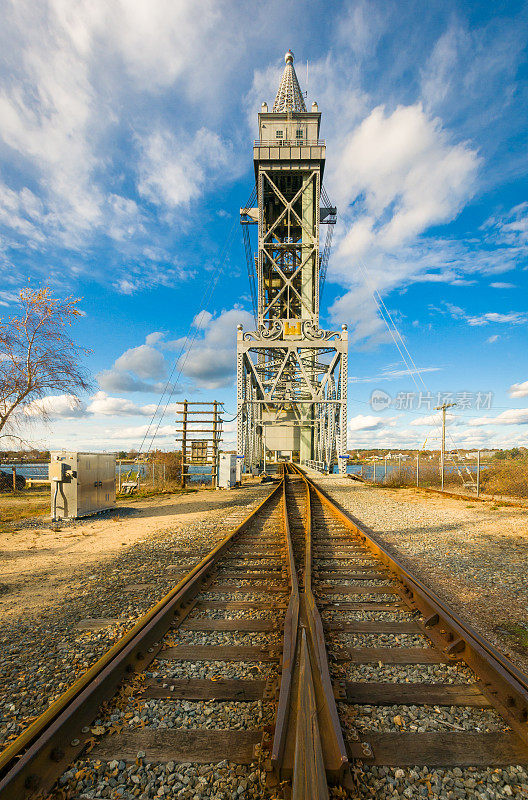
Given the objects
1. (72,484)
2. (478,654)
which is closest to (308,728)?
(478,654)

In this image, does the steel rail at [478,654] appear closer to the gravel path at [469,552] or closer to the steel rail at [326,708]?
the gravel path at [469,552]

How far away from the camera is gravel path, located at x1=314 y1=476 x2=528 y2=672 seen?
407cm

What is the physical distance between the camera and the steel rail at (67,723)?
1845 mm

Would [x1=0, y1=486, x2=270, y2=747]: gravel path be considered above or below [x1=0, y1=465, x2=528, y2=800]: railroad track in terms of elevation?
below

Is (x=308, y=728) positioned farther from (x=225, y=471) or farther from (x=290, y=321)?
(x=290, y=321)

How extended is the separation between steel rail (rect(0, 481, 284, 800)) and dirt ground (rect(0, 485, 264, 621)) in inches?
74.6

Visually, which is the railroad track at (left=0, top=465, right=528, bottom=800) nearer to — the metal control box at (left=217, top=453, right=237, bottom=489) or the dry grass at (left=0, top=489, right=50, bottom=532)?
the dry grass at (left=0, top=489, right=50, bottom=532)

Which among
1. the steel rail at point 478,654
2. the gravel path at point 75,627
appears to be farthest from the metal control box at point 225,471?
the steel rail at point 478,654

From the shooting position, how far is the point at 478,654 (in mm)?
2896

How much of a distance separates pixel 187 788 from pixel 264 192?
42280mm

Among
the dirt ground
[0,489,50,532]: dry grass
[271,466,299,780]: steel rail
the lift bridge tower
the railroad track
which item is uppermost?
the lift bridge tower

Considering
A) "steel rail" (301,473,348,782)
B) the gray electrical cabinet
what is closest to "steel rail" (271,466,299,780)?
"steel rail" (301,473,348,782)

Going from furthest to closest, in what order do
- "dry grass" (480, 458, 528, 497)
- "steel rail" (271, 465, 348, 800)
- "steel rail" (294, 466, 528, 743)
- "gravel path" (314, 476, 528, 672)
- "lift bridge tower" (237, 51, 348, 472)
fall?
"lift bridge tower" (237, 51, 348, 472) → "dry grass" (480, 458, 528, 497) → "gravel path" (314, 476, 528, 672) → "steel rail" (294, 466, 528, 743) → "steel rail" (271, 465, 348, 800)

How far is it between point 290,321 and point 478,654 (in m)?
28.2
